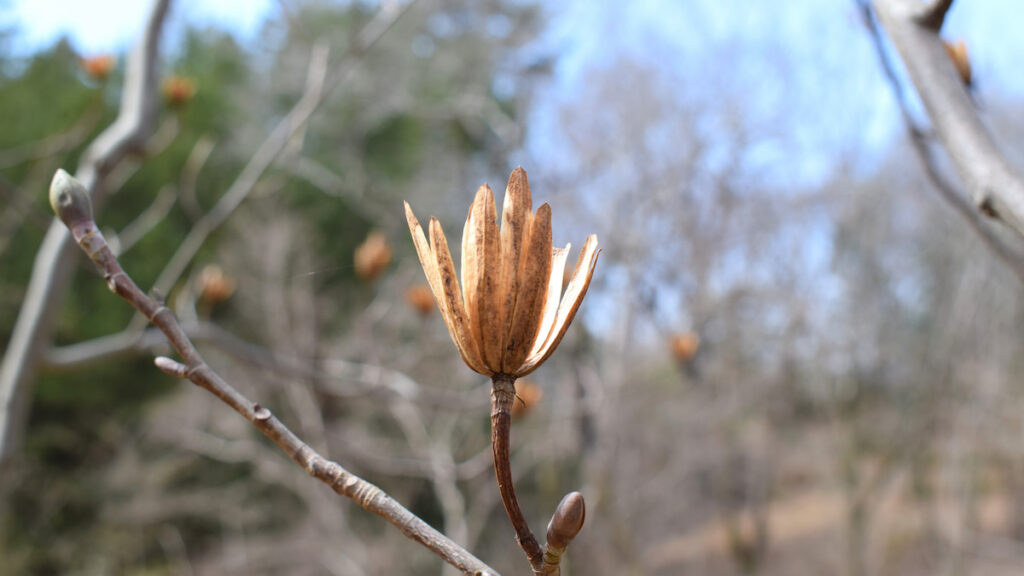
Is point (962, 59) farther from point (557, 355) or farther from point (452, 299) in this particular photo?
point (557, 355)

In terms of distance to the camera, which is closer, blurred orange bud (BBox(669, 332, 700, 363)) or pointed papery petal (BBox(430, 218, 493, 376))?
pointed papery petal (BBox(430, 218, 493, 376))

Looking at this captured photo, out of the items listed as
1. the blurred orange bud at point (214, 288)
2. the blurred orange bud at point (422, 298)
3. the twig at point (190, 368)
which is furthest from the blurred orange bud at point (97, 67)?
the twig at point (190, 368)

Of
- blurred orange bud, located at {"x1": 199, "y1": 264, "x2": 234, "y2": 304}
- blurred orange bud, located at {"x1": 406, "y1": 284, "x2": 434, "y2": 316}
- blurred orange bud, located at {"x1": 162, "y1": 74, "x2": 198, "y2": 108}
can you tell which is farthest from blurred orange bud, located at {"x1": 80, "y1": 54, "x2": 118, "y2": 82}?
blurred orange bud, located at {"x1": 406, "y1": 284, "x2": 434, "y2": 316}

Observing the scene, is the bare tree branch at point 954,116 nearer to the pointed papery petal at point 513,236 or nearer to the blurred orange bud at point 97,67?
the pointed papery petal at point 513,236

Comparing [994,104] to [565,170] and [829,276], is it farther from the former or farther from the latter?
[565,170]

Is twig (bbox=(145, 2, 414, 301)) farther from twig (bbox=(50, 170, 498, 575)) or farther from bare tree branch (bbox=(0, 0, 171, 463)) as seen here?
twig (bbox=(50, 170, 498, 575))

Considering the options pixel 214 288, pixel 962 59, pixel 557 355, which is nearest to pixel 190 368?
pixel 962 59
